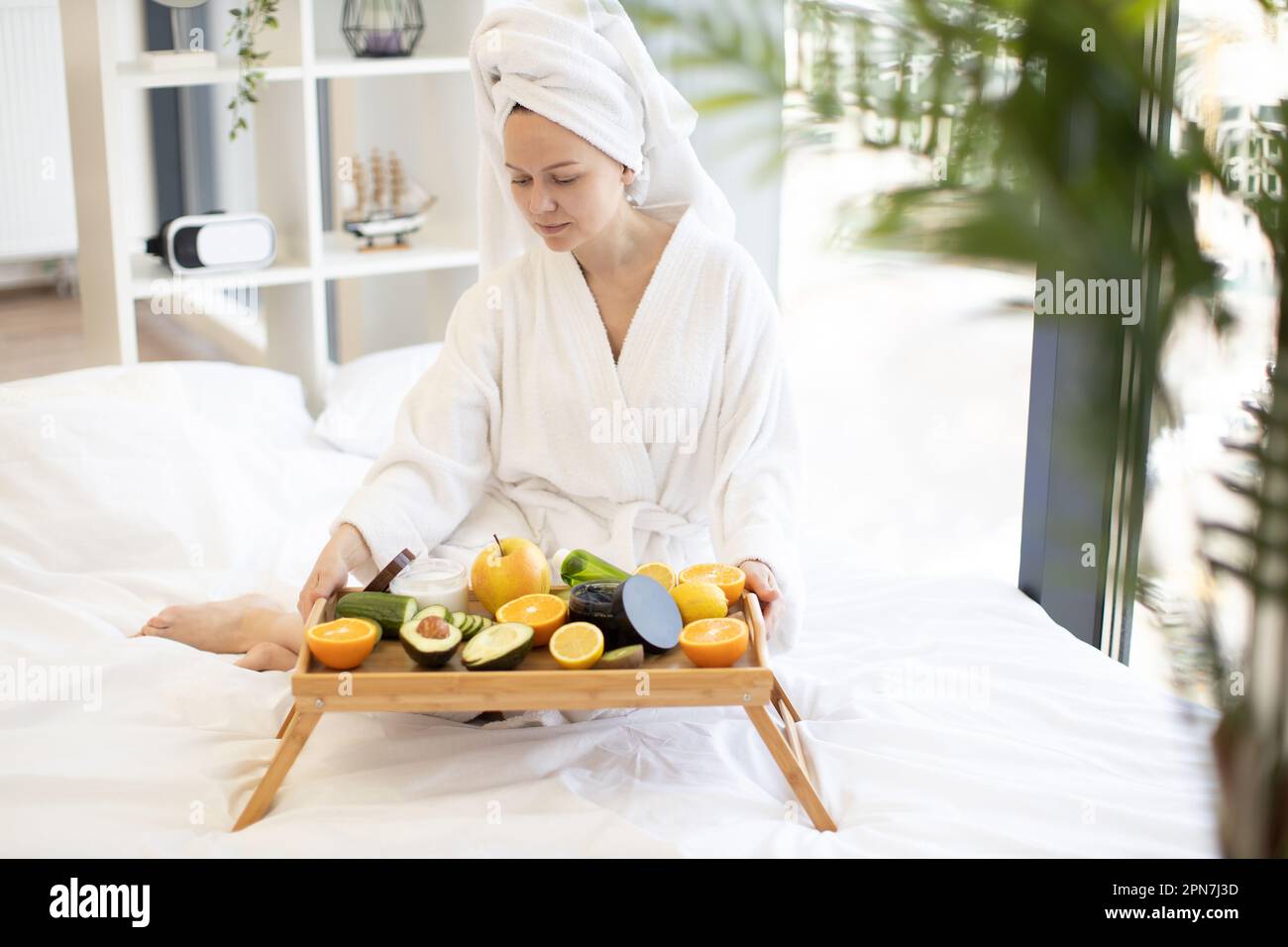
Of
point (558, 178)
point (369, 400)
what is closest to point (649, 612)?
point (558, 178)

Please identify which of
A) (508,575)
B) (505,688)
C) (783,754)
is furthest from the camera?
(508,575)

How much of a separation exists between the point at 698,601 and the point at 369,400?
1.57 m

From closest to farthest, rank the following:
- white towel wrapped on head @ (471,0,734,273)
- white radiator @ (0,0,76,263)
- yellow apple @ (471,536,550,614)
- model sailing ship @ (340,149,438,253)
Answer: yellow apple @ (471,536,550,614) < white towel wrapped on head @ (471,0,734,273) < model sailing ship @ (340,149,438,253) < white radiator @ (0,0,76,263)

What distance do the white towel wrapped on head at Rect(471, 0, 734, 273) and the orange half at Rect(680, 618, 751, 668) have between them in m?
0.76

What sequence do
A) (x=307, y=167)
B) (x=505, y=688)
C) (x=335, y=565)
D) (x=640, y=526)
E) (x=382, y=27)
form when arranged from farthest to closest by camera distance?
(x=382, y=27) → (x=307, y=167) → (x=640, y=526) → (x=335, y=565) → (x=505, y=688)

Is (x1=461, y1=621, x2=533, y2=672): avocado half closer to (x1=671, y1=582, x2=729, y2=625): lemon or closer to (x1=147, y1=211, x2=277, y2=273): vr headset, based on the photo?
(x1=671, y1=582, x2=729, y2=625): lemon

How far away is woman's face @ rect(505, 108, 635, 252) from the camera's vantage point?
1.98 m

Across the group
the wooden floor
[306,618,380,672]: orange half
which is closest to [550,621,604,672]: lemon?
[306,618,380,672]: orange half

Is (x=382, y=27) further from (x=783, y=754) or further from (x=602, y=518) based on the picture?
(x=783, y=754)

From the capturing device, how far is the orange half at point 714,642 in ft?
5.37

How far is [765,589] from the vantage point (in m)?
1.89

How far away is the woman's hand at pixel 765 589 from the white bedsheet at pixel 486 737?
19 centimetres

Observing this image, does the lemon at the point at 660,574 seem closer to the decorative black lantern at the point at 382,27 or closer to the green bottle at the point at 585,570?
the green bottle at the point at 585,570

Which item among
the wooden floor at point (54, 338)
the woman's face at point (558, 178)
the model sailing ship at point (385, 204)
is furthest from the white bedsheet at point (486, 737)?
the wooden floor at point (54, 338)
